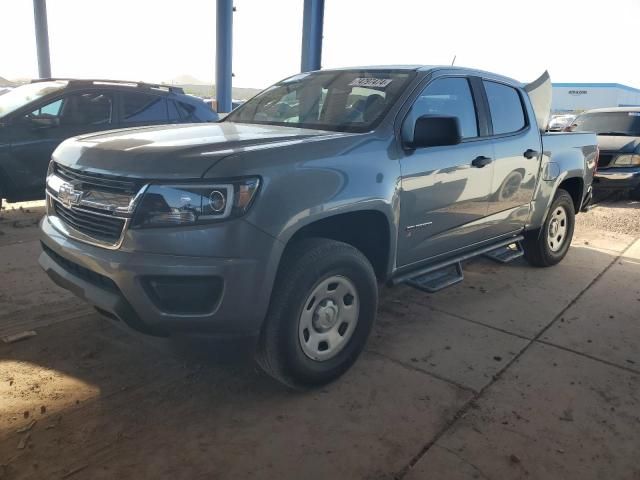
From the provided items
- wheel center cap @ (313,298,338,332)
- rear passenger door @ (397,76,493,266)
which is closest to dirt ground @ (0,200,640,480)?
wheel center cap @ (313,298,338,332)

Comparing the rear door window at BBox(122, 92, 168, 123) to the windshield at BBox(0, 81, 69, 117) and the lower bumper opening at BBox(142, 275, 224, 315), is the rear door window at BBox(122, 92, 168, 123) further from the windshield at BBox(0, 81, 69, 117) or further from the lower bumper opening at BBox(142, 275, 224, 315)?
the lower bumper opening at BBox(142, 275, 224, 315)

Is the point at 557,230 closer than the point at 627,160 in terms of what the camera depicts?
Yes

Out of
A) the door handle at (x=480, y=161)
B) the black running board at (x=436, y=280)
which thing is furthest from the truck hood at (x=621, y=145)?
the black running board at (x=436, y=280)

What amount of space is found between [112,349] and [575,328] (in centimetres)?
335

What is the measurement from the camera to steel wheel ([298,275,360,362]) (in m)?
3.00

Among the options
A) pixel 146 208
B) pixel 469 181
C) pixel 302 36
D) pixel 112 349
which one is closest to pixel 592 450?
pixel 469 181

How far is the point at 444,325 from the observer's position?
420cm

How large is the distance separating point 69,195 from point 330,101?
1.79m

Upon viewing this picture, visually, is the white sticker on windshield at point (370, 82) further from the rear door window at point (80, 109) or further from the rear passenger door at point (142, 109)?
the rear door window at point (80, 109)

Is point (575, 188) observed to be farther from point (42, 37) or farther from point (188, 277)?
point (42, 37)

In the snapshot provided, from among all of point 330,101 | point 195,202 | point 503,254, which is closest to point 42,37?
point 330,101

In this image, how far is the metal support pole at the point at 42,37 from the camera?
13.5 m

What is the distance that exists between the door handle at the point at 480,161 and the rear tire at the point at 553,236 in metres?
1.72

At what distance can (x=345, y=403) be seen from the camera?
10.0 ft
